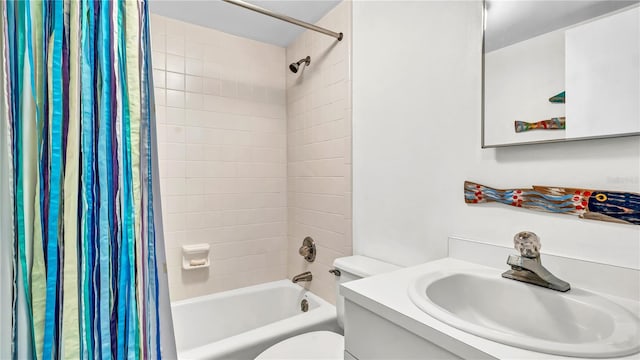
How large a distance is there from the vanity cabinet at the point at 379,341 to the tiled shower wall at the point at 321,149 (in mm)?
863

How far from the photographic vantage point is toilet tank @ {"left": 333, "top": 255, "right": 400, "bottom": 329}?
1.39 metres

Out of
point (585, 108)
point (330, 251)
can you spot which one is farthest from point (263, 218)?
point (585, 108)

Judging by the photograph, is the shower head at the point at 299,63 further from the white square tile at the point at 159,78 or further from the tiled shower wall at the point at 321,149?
the white square tile at the point at 159,78

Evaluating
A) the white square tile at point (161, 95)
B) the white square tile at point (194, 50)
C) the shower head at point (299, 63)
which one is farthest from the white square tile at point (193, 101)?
the shower head at point (299, 63)

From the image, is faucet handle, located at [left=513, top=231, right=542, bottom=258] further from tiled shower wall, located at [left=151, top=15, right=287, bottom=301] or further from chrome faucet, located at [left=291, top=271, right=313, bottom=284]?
tiled shower wall, located at [left=151, top=15, right=287, bottom=301]

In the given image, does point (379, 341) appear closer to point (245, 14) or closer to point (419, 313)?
point (419, 313)

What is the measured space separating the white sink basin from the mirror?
0.41 meters

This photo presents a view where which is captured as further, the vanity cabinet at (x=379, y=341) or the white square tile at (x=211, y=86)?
the white square tile at (x=211, y=86)

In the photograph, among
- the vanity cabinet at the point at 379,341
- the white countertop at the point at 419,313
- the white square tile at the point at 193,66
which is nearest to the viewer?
the white countertop at the point at 419,313

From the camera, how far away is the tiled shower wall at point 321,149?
1.75 meters

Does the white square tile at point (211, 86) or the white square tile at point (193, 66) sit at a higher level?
the white square tile at point (193, 66)

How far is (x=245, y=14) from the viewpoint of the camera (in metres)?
1.89

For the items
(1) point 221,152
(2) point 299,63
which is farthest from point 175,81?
(2) point 299,63

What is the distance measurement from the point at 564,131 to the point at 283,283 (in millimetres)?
1871
